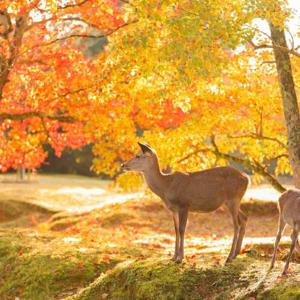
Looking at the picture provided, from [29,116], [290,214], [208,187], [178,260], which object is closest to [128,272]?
[178,260]

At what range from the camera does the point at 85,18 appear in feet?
63.0

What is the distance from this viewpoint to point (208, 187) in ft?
33.9

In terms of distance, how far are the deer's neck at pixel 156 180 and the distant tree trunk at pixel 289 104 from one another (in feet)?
16.1

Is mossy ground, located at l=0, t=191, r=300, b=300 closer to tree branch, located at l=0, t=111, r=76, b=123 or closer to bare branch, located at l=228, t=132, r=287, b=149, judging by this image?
bare branch, located at l=228, t=132, r=287, b=149

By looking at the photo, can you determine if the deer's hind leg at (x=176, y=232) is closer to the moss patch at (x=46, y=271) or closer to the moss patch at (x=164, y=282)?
the moss patch at (x=164, y=282)

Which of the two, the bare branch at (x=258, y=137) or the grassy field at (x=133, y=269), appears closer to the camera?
the grassy field at (x=133, y=269)

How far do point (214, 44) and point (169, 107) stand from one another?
38.8ft

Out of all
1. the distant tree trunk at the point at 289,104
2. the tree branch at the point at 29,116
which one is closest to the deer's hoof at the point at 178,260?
the distant tree trunk at the point at 289,104

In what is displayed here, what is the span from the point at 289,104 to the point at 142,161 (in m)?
5.36

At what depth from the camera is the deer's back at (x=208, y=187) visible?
33.8 feet

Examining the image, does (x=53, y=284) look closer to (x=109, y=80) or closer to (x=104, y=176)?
(x=109, y=80)

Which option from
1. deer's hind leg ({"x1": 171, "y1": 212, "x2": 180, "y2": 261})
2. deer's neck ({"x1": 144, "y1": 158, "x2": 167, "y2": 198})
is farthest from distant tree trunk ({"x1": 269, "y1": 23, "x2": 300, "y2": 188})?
deer's neck ({"x1": 144, "y1": 158, "x2": 167, "y2": 198})

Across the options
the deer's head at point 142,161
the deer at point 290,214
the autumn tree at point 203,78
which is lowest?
the deer at point 290,214

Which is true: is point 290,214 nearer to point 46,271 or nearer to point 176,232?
point 176,232
